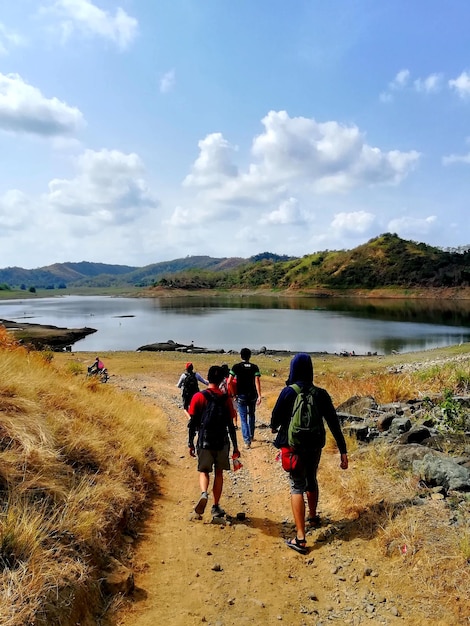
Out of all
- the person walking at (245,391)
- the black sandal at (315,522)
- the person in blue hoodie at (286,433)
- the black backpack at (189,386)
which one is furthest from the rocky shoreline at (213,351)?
the person in blue hoodie at (286,433)

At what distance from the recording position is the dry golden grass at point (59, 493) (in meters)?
3.44

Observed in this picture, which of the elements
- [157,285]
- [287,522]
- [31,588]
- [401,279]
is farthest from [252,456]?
[157,285]

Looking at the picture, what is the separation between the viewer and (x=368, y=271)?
14625 cm

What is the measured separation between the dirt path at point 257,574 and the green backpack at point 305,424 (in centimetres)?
116

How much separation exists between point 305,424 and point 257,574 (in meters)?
1.56

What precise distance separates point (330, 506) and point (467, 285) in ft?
388

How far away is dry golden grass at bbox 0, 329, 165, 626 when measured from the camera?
3443mm

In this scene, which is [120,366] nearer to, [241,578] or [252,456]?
[252,456]

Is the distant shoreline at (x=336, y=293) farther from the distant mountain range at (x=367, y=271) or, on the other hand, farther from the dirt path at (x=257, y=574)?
the dirt path at (x=257, y=574)

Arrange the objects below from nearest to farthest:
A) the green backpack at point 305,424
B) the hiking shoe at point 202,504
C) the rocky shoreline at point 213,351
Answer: the green backpack at point 305,424 → the hiking shoe at point 202,504 → the rocky shoreline at point 213,351

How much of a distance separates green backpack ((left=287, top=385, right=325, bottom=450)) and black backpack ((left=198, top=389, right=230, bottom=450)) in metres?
1.11

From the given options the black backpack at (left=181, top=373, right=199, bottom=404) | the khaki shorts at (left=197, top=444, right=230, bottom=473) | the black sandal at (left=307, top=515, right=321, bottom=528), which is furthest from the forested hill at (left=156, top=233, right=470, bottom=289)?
the khaki shorts at (left=197, top=444, right=230, bottom=473)

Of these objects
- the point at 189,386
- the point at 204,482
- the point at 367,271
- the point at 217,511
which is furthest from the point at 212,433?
the point at 367,271

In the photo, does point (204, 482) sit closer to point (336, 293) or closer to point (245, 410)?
point (245, 410)
